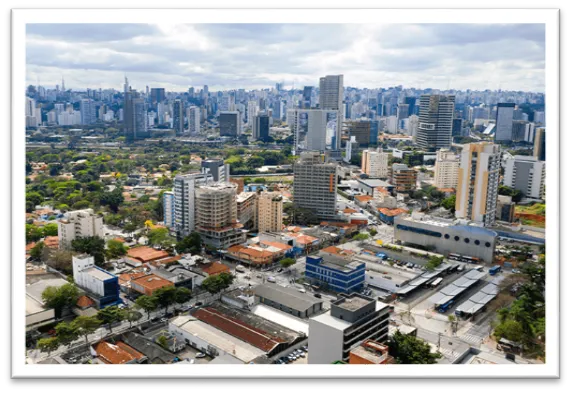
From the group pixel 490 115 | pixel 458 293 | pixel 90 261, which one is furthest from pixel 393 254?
pixel 490 115

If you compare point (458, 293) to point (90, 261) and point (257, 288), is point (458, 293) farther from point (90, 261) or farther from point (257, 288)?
point (90, 261)

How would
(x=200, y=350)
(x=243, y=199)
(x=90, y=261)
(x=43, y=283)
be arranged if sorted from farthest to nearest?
(x=243, y=199), (x=90, y=261), (x=43, y=283), (x=200, y=350)

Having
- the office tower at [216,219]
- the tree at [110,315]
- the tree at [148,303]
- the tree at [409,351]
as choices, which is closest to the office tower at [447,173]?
the office tower at [216,219]

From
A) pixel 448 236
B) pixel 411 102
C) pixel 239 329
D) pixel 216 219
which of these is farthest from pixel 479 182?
pixel 411 102

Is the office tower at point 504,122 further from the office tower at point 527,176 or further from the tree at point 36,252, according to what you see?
the tree at point 36,252

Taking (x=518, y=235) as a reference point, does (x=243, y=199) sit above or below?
above

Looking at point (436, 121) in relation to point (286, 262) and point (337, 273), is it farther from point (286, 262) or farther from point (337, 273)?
point (337, 273)
